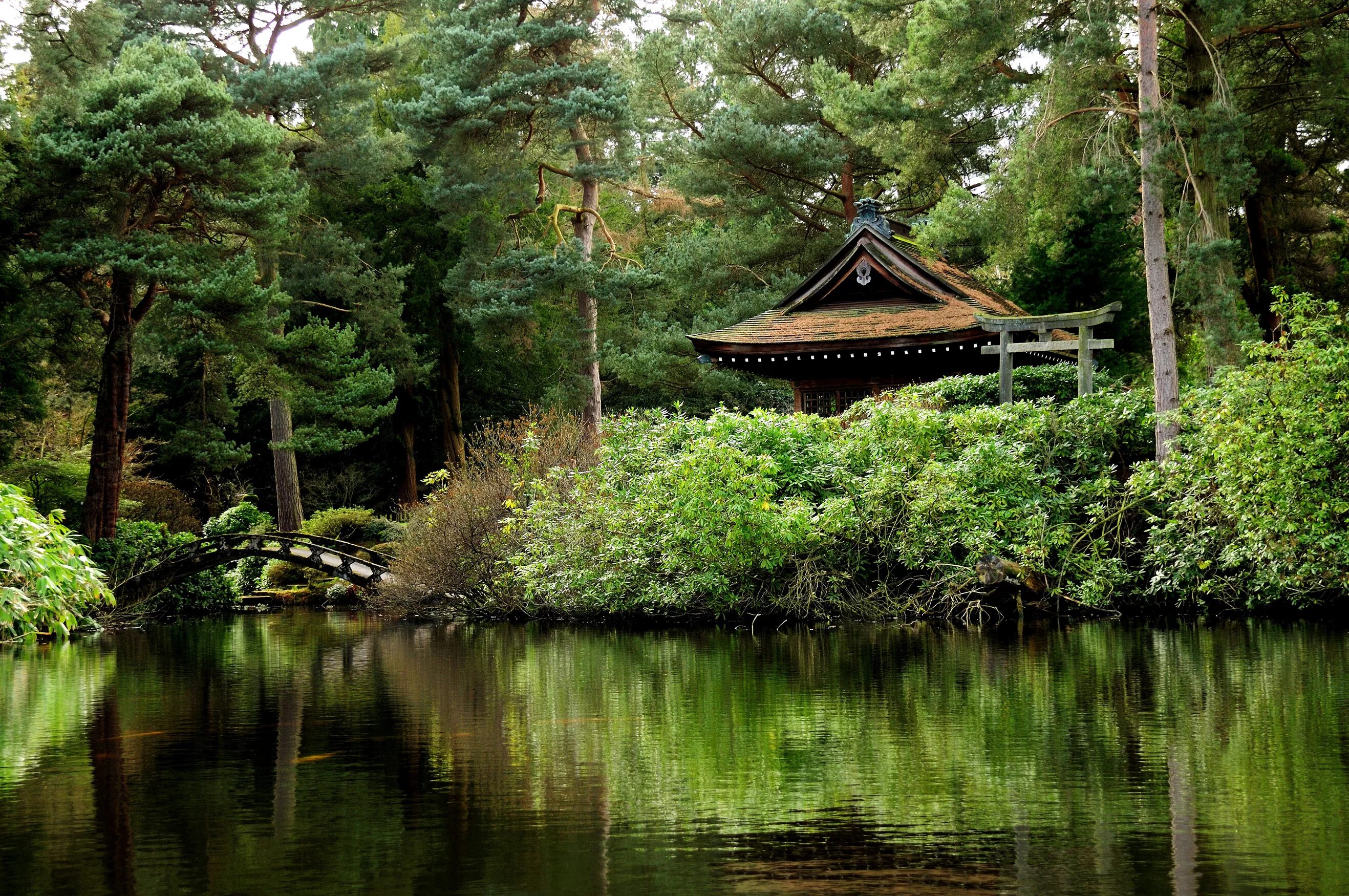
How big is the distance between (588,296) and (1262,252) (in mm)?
15580

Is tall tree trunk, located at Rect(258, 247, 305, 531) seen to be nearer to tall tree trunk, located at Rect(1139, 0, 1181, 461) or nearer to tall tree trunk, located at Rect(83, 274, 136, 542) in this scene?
tall tree trunk, located at Rect(83, 274, 136, 542)

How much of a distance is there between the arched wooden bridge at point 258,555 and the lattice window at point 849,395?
9.06 metres

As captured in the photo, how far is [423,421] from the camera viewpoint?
3838 centimetres

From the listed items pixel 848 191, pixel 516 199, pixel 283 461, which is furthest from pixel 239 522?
pixel 848 191

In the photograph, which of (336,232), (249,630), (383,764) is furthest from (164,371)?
(383,764)

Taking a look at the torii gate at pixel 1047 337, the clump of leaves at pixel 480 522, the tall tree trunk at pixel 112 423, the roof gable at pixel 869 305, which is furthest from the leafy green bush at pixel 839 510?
the tall tree trunk at pixel 112 423

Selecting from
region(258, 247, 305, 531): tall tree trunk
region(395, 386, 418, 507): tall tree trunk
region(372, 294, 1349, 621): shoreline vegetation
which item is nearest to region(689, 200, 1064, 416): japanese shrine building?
region(372, 294, 1349, 621): shoreline vegetation

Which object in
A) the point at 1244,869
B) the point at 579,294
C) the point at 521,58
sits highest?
the point at 521,58

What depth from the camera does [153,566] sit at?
22469 millimetres

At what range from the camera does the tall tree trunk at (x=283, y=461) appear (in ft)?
98.2

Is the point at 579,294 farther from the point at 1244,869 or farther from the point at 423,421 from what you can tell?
the point at 1244,869

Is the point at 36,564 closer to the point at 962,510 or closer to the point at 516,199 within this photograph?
the point at 962,510

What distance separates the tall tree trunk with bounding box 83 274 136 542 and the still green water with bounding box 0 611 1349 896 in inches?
447

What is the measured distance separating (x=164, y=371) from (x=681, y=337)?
1287 centimetres
